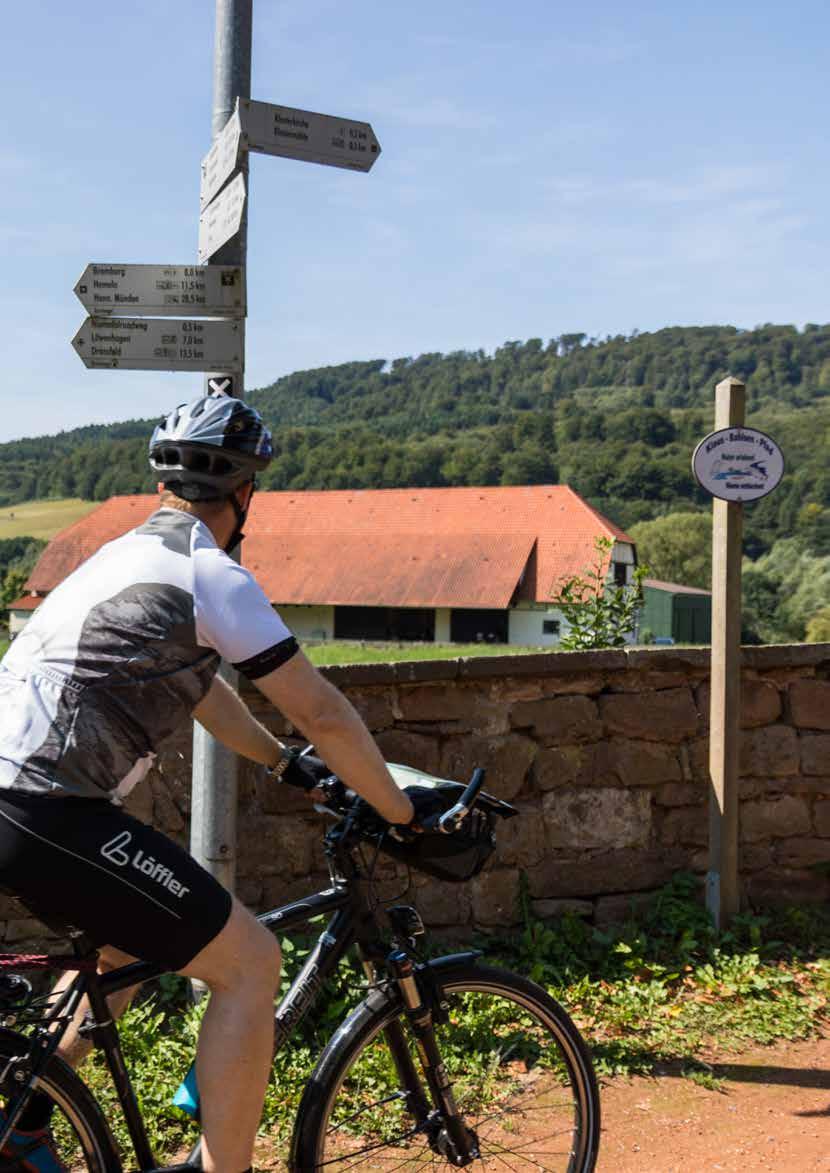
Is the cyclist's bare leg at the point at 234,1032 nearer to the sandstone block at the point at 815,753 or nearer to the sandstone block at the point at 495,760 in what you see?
the sandstone block at the point at 495,760

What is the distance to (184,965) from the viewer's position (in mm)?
2307

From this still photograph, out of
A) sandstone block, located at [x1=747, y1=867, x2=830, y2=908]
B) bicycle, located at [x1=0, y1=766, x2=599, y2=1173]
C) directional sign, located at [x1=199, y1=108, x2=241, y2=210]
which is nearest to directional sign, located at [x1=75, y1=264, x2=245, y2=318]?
directional sign, located at [x1=199, y1=108, x2=241, y2=210]

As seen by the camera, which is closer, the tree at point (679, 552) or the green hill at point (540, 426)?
the tree at point (679, 552)

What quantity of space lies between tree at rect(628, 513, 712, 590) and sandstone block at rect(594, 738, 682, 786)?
78.0 meters

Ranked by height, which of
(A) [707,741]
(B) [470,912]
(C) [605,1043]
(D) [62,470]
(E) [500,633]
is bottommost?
(C) [605,1043]

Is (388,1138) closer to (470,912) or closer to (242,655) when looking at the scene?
(242,655)

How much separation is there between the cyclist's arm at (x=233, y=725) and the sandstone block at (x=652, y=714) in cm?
292

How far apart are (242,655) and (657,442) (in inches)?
4883

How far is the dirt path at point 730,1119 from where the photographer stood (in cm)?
354

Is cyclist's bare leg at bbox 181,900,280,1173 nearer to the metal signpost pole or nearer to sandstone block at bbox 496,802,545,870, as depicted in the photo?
the metal signpost pole

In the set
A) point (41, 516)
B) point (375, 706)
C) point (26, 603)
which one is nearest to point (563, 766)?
point (375, 706)

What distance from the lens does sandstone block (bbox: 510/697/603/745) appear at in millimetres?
5332

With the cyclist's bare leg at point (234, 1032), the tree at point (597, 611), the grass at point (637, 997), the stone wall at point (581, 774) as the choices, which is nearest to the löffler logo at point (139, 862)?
the cyclist's bare leg at point (234, 1032)

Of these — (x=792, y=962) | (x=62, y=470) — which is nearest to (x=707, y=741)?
(x=792, y=962)
